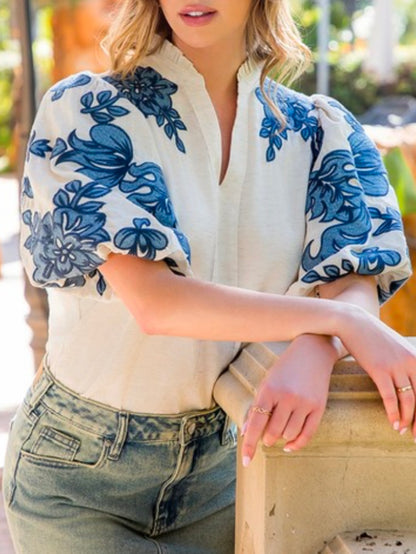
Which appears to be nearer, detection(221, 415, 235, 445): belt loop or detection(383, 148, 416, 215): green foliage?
detection(221, 415, 235, 445): belt loop

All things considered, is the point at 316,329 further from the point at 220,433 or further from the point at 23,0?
the point at 23,0

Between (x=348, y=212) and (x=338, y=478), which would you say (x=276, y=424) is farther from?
(x=348, y=212)

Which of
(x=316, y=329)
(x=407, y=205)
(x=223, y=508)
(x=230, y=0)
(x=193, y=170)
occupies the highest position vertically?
(x=230, y=0)

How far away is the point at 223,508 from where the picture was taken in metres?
1.95

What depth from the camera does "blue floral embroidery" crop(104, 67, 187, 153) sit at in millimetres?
1807

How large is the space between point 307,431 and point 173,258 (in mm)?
349

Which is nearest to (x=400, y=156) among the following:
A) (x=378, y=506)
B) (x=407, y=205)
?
(x=407, y=205)

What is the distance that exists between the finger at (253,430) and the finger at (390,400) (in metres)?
A: 0.15

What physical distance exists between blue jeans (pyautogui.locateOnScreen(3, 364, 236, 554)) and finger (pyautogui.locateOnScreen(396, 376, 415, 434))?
0.43 meters

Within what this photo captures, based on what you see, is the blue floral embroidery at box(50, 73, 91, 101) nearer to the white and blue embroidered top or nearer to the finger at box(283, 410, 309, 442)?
the white and blue embroidered top

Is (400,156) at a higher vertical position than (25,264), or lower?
lower

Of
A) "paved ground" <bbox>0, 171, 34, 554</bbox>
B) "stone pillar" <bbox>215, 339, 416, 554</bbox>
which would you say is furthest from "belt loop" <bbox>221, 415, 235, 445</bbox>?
"paved ground" <bbox>0, 171, 34, 554</bbox>

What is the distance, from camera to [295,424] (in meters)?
1.45

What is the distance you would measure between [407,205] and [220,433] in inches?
134
